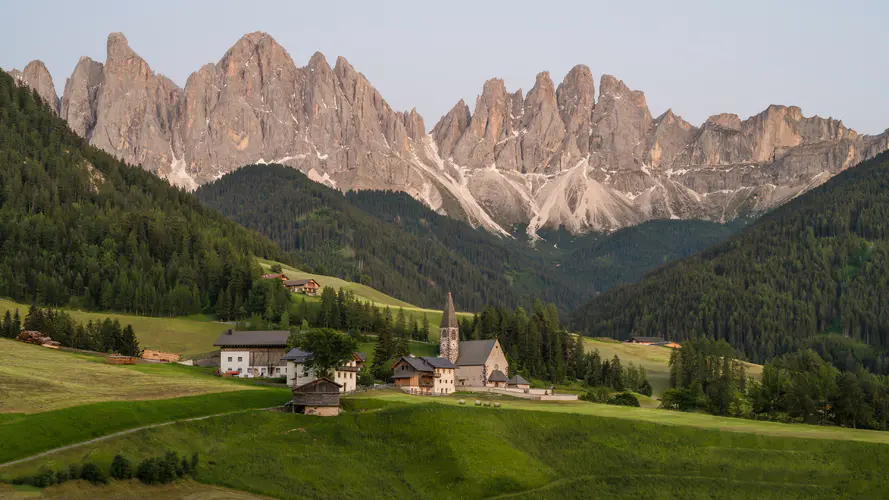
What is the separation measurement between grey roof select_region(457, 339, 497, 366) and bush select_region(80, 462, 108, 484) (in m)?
77.2

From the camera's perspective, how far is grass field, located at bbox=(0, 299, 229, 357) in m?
150

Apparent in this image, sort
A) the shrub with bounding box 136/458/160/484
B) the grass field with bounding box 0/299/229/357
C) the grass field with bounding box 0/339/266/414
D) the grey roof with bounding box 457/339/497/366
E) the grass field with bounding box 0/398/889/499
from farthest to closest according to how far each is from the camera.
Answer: the grass field with bounding box 0/299/229/357
the grey roof with bounding box 457/339/497/366
the grass field with bounding box 0/339/266/414
the grass field with bounding box 0/398/889/499
the shrub with bounding box 136/458/160/484

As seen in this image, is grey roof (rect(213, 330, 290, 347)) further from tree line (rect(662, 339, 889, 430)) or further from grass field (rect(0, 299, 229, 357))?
tree line (rect(662, 339, 889, 430))

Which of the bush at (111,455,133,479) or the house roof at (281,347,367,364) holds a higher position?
the house roof at (281,347,367,364)

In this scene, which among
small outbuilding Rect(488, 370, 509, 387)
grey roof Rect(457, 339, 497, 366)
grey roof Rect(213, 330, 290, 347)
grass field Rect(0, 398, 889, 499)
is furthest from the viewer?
grey roof Rect(457, 339, 497, 366)

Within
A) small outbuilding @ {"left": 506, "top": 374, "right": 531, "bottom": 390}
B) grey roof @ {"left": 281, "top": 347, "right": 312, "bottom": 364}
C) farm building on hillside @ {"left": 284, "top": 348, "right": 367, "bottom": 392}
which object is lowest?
small outbuilding @ {"left": 506, "top": 374, "right": 531, "bottom": 390}

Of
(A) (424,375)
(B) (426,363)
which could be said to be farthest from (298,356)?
(B) (426,363)

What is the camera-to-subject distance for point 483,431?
89062mm

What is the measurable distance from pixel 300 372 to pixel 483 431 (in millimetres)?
41319

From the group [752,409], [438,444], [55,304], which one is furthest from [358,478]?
[55,304]

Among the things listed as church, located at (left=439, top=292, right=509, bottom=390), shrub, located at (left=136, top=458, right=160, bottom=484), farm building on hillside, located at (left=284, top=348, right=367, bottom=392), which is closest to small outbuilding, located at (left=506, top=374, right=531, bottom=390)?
church, located at (left=439, top=292, right=509, bottom=390)

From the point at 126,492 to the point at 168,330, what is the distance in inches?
3755

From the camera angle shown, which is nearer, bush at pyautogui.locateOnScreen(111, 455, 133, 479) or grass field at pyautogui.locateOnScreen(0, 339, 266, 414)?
bush at pyautogui.locateOnScreen(111, 455, 133, 479)

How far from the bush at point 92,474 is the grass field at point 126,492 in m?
0.50
